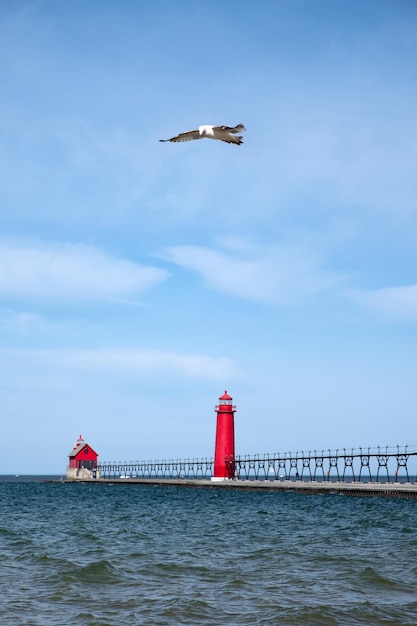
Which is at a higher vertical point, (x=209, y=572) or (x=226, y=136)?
(x=226, y=136)

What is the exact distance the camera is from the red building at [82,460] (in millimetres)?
101562

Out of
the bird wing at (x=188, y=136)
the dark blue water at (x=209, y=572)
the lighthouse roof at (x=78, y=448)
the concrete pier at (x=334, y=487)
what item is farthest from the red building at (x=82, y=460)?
the bird wing at (x=188, y=136)

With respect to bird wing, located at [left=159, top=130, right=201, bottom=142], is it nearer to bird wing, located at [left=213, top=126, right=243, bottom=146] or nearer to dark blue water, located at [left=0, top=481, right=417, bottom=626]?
bird wing, located at [left=213, top=126, right=243, bottom=146]

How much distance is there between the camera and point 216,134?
10.6 metres

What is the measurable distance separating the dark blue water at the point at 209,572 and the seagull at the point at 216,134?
8121 mm


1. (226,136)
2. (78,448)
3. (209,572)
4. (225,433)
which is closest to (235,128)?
(226,136)

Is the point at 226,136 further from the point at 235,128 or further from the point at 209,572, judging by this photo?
the point at 209,572

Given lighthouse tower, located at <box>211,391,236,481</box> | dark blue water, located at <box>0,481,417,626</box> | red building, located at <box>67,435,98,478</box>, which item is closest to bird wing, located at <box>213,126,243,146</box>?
dark blue water, located at <box>0,481,417,626</box>

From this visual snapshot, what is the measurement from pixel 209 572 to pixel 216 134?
38.0 ft

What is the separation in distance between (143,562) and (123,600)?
5.08m

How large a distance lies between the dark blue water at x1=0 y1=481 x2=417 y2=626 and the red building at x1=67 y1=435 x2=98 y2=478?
6922cm

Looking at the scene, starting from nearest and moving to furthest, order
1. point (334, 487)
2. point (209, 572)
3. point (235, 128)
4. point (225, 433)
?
point (235, 128) → point (209, 572) → point (334, 487) → point (225, 433)

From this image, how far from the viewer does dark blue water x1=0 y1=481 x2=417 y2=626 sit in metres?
13.5

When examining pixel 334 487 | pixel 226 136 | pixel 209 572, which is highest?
pixel 226 136
